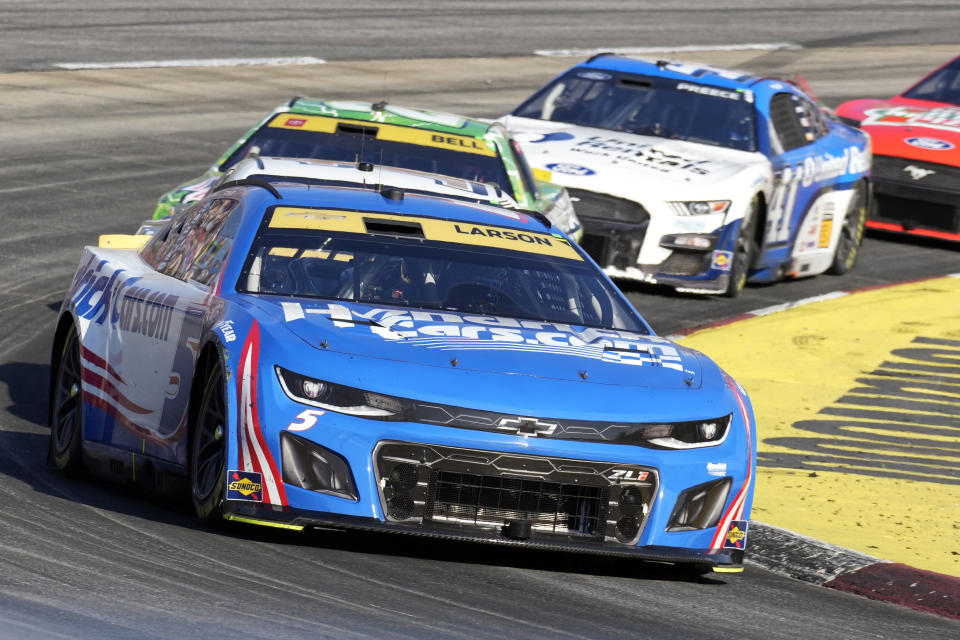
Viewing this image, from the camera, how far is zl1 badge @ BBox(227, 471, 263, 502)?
20.7 ft

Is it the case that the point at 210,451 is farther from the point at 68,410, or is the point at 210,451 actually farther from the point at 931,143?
the point at 931,143

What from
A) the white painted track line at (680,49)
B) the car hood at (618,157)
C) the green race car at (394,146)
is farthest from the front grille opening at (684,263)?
the white painted track line at (680,49)

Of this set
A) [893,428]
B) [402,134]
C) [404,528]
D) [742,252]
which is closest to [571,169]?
[742,252]

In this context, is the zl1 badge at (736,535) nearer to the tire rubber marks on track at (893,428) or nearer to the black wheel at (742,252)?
the tire rubber marks on track at (893,428)

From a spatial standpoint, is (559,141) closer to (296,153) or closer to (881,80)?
(296,153)

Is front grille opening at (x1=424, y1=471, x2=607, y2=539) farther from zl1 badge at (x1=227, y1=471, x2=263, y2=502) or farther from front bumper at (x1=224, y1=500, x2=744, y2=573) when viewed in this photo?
zl1 badge at (x1=227, y1=471, x2=263, y2=502)

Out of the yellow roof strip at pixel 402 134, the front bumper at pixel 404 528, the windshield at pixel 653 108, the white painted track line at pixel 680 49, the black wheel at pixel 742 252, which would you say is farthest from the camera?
the white painted track line at pixel 680 49

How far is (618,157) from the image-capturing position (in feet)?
45.5

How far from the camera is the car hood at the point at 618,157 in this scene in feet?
44.6

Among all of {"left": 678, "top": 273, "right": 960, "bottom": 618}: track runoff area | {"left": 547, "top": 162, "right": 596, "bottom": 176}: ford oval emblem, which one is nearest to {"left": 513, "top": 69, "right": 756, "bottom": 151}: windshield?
{"left": 547, "top": 162, "right": 596, "bottom": 176}: ford oval emblem

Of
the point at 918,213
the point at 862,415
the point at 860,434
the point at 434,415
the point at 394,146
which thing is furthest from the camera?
the point at 918,213

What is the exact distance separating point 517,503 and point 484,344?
0.61 metres

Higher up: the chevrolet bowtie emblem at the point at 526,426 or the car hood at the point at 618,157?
the chevrolet bowtie emblem at the point at 526,426

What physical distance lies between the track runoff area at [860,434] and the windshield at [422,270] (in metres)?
1.13
